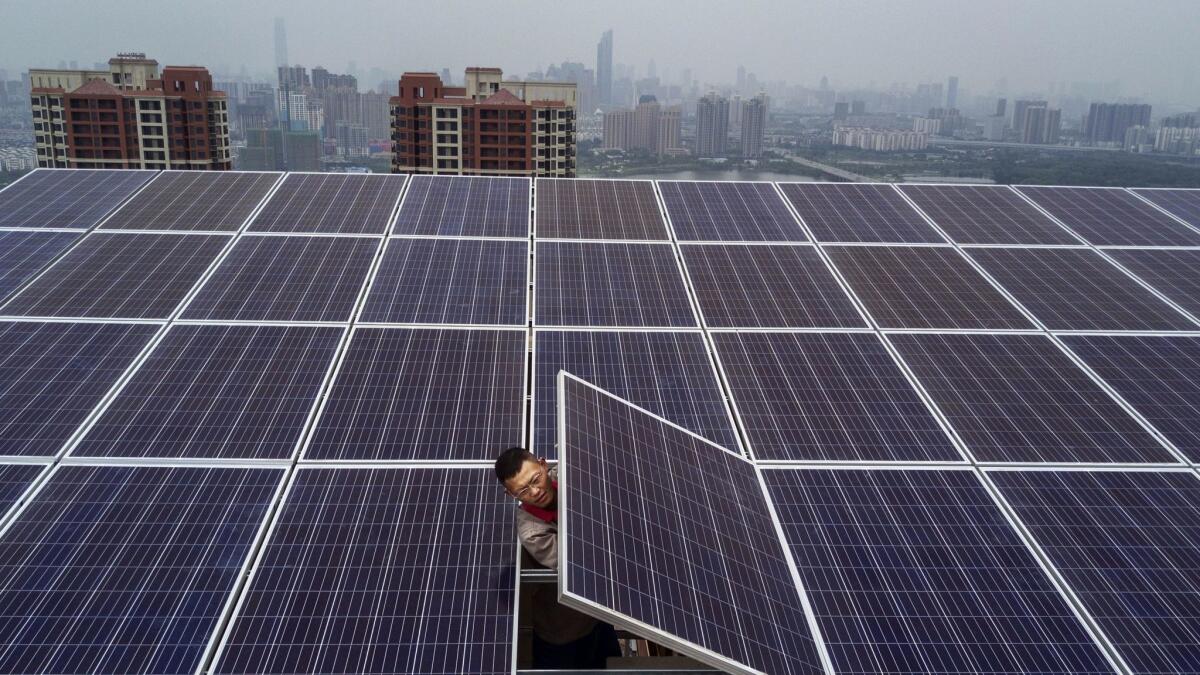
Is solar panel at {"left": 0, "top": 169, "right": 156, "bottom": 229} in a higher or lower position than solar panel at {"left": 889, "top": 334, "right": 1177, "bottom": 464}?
higher

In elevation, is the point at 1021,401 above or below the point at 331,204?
below

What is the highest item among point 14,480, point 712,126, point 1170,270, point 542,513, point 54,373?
point 712,126

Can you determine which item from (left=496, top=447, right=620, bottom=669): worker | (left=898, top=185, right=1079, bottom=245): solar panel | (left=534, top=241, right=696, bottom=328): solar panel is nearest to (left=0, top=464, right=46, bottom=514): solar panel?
(left=496, top=447, right=620, bottom=669): worker

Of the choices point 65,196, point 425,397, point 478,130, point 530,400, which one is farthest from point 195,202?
point 478,130

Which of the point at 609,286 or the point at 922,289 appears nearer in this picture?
the point at 609,286

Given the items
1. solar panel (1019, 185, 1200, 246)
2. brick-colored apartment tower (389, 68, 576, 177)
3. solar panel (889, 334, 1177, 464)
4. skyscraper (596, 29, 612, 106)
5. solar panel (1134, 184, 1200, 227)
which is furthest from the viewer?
skyscraper (596, 29, 612, 106)

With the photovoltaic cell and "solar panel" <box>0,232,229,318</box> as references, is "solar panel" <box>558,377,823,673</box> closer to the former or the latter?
"solar panel" <box>0,232,229,318</box>

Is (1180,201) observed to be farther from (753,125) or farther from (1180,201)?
(753,125)
